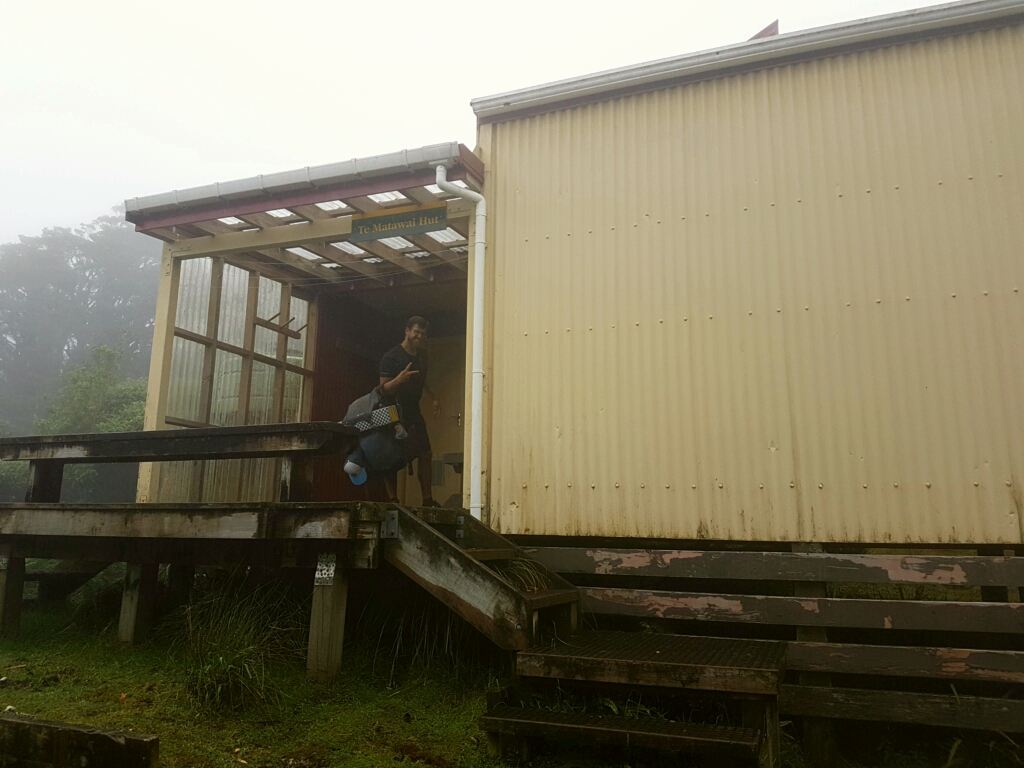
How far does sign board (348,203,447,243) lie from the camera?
19.8ft

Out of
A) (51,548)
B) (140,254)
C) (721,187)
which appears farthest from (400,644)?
(140,254)

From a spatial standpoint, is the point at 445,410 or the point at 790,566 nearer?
the point at 790,566

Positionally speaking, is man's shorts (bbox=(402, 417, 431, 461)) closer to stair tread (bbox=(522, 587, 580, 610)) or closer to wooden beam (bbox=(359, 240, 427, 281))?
wooden beam (bbox=(359, 240, 427, 281))

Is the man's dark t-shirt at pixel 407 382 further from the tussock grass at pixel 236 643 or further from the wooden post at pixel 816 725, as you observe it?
the wooden post at pixel 816 725

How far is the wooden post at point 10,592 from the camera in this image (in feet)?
17.2

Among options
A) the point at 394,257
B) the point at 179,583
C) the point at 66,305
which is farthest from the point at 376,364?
the point at 66,305

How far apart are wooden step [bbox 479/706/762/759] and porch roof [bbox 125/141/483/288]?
12.5ft

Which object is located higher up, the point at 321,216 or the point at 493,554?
the point at 321,216

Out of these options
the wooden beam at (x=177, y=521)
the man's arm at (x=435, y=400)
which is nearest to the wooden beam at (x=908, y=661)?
the wooden beam at (x=177, y=521)

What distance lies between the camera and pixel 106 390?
20844 millimetres

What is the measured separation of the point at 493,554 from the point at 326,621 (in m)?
1.03

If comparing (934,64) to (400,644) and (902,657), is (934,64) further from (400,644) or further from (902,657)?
(400,644)

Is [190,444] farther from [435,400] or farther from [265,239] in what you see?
[435,400]

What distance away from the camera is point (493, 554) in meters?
4.65
